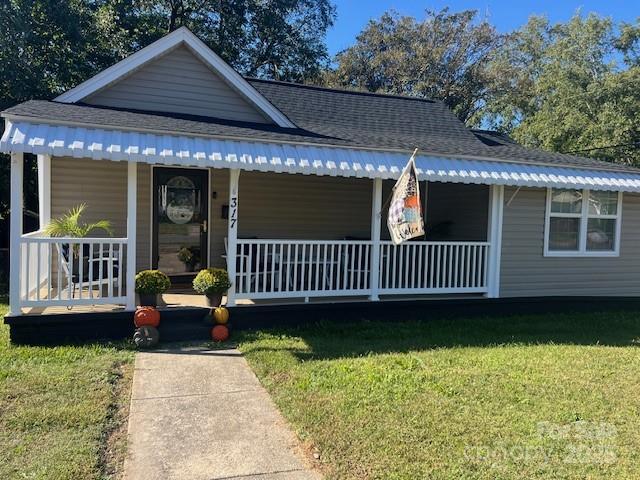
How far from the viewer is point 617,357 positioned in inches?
250

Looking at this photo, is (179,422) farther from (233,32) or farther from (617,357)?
(233,32)

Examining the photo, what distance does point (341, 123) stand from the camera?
1045 cm

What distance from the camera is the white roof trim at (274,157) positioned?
5.88 meters

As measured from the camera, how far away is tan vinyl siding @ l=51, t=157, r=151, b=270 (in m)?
8.38

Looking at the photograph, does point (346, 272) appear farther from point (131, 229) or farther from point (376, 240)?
point (131, 229)

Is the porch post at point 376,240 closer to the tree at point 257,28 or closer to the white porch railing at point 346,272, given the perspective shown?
the white porch railing at point 346,272

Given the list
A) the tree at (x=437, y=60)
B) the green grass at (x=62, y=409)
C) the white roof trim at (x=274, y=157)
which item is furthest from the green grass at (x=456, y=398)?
the tree at (x=437, y=60)

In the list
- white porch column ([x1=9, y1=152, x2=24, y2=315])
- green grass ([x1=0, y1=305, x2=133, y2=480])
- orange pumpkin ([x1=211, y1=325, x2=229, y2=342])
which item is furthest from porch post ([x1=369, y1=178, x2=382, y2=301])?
white porch column ([x1=9, y1=152, x2=24, y2=315])

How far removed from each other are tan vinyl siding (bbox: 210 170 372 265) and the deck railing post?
2681 millimetres

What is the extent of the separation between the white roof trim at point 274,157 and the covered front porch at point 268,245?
0.34 metres

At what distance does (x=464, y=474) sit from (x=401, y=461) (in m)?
0.42

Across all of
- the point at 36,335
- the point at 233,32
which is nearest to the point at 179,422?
the point at 36,335

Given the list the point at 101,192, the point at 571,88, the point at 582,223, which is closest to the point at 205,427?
the point at 101,192

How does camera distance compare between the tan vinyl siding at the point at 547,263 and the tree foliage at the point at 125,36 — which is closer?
the tan vinyl siding at the point at 547,263
